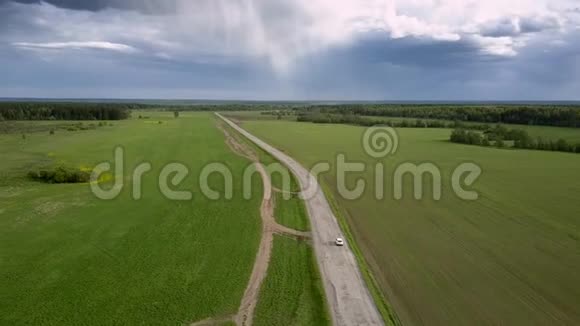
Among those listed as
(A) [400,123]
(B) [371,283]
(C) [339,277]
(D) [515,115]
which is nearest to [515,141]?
(D) [515,115]

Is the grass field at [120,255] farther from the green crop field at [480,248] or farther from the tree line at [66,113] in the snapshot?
the tree line at [66,113]

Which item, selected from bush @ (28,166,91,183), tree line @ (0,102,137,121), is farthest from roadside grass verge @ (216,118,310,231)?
tree line @ (0,102,137,121)

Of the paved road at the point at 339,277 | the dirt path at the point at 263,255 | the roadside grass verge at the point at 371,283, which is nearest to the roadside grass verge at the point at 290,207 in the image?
the dirt path at the point at 263,255

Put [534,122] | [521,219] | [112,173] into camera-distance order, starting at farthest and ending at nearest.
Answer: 1. [534,122]
2. [112,173]
3. [521,219]

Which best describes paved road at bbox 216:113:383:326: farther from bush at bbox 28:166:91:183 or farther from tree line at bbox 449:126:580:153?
tree line at bbox 449:126:580:153

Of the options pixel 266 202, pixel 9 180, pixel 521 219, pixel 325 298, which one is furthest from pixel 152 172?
pixel 521 219

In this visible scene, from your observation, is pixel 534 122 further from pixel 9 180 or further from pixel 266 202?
pixel 9 180

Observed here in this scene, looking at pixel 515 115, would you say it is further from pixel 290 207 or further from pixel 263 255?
pixel 263 255
